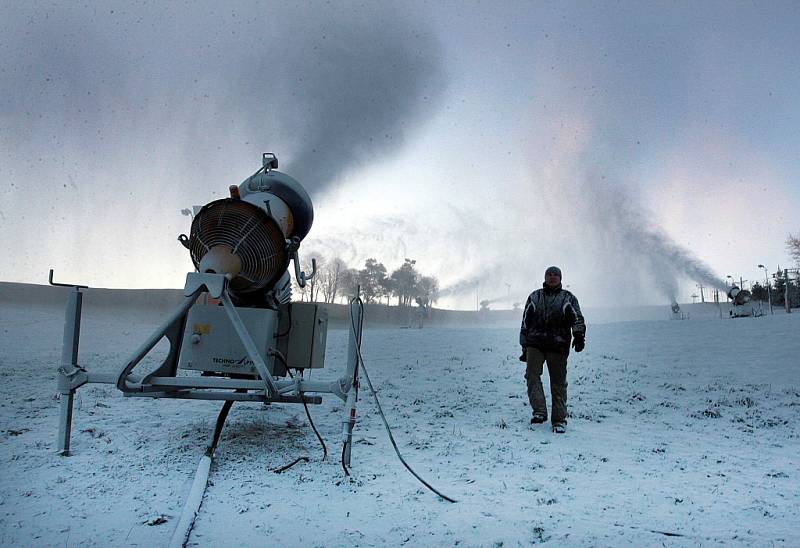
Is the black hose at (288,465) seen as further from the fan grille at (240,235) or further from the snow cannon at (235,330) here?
the fan grille at (240,235)

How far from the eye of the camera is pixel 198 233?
221 inches

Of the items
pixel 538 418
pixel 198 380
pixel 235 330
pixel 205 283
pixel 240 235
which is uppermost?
pixel 240 235

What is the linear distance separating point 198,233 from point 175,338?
1.27 metres

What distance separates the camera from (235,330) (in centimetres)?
556

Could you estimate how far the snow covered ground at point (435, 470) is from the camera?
347 cm

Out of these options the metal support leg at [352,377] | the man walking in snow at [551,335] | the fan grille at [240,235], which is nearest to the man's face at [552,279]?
the man walking in snow at [551,335]

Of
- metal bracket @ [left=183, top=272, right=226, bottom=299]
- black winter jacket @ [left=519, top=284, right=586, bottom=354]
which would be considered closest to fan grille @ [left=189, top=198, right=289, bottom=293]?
metal bracket @ [left=183, top=272, right=226, bottom=299]

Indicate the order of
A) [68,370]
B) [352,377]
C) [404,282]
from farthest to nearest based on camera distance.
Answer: [404,282], [68,370], [352,377]

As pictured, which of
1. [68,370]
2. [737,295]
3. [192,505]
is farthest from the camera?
[737,295]

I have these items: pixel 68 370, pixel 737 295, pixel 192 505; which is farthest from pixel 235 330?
pixel 737 295

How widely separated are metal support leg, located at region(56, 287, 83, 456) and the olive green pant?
18.0 feet

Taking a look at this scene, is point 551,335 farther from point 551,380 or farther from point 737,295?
point 737,295

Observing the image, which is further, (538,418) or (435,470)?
(538,418)

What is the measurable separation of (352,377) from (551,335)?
10.2 feet
